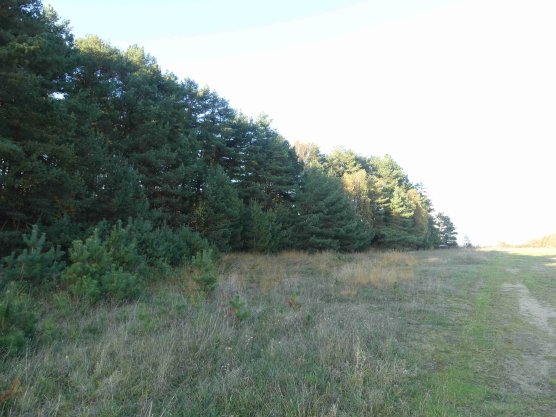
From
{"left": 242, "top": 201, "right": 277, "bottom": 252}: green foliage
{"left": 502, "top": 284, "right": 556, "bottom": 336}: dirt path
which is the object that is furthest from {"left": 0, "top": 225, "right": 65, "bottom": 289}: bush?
{"left": 242, "top": 201, "right": 277, "bottom": 252}: green foliage

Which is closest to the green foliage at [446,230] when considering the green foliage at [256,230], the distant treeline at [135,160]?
the distant treeline at [135,160]

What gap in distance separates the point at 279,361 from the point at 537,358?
13.5ft

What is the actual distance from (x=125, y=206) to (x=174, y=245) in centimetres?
254

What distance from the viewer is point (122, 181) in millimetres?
Result: 13359

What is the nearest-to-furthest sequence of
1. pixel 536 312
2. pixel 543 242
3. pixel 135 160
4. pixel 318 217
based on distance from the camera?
1. pixel 536 312
2. pixel 135 160
3. pixel 318 217
4. pixel 543 242

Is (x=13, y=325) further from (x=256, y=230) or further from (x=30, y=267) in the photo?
(x=256, y=230)

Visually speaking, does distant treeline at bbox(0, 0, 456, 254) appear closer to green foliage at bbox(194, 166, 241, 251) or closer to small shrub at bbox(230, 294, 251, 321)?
green foliage at bbox(194, 166, 241, 251)

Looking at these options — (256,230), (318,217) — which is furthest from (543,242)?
(256,230)

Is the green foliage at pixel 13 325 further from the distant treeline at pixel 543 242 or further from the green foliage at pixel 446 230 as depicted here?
the green foliage at pixel 446 230

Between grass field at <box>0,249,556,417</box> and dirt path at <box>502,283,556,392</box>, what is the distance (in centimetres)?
2

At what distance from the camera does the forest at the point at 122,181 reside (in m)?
7.53

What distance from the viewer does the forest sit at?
7.53 meters

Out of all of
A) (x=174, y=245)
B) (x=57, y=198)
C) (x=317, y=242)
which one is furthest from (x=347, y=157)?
(x=57, y=198)

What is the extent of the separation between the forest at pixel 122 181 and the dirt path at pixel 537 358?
6.22 metres
